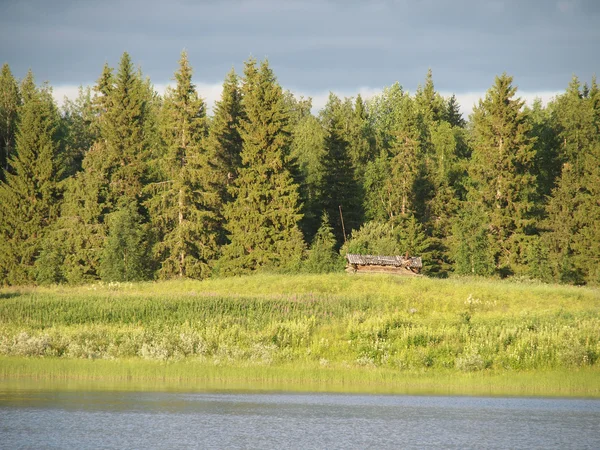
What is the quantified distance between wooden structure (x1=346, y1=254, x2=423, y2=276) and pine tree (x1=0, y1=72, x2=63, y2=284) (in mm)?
31479

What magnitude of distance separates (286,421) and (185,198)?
52319 millimetres

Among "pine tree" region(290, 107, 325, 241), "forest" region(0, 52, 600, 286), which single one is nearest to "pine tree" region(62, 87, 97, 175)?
"forest" region(0, 52, 600, 286)

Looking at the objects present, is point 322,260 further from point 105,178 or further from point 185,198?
point 105,178

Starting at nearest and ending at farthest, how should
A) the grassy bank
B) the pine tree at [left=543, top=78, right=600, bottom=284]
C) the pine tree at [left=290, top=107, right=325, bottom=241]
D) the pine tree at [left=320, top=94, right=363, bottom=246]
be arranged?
the grassy bank → the pine tree at [left=543, top=78, right=600, bottom=284] → the pine tree at [left=290, top=107, right=325, bottom=241] → the pine tree at [left=320, top=94, right=363, bottom=246]

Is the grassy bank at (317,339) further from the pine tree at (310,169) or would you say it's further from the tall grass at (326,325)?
the pine tree at (310,169)

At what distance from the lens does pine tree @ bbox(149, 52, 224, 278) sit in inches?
3071

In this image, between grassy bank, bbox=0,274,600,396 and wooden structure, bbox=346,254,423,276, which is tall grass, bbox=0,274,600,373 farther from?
wooden structure, bbox=346,254,423,276

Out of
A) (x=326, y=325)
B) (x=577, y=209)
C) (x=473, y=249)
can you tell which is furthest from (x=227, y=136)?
(x=326, y=325)

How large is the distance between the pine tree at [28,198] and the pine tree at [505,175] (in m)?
38.4

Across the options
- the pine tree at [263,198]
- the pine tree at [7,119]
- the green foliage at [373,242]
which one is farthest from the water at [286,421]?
the pine tree at [7,119]

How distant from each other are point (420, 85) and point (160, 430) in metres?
117

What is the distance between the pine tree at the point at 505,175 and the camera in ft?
273

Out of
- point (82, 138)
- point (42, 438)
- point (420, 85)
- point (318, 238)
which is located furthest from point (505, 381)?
point (420, 85)

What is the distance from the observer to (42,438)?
24.1 metres
